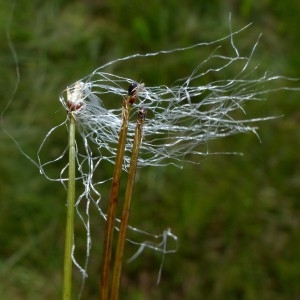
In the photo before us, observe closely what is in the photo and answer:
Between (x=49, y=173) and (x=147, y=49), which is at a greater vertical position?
(x=147, y=49)

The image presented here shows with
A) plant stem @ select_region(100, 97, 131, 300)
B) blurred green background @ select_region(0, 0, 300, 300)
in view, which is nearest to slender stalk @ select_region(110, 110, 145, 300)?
plant stem @ select_region(100, 97, 131, 300)

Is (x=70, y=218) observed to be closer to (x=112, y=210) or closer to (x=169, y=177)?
(x=112, y=210)

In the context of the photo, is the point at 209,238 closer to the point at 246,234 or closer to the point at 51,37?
the point at 246,234

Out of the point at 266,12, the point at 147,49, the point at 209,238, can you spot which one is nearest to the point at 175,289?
the point at 209,238

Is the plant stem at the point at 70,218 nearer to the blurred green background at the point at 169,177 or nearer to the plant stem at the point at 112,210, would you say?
the plant stem at the point at 112,210

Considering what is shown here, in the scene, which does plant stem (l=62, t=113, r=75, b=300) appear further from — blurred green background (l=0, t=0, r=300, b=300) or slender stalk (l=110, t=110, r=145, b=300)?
blurred green background (l=0, t=0, r=300, b=300)

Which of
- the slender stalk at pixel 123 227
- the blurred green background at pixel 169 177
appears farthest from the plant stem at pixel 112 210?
the blurred green background at pixel 169 177

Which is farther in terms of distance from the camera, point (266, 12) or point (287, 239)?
point (266, 12)

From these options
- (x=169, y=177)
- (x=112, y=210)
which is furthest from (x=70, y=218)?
(x=169, y=177)
